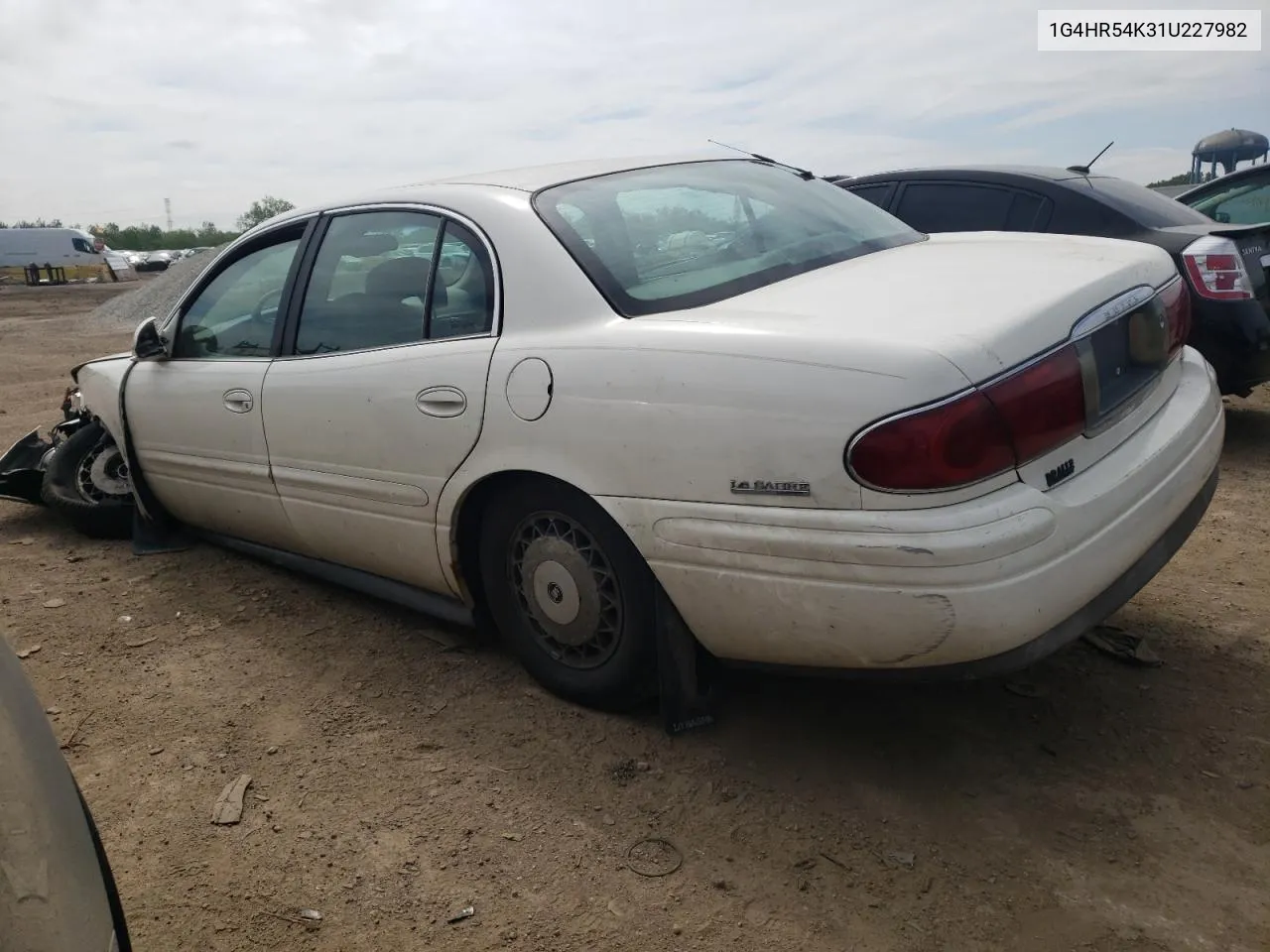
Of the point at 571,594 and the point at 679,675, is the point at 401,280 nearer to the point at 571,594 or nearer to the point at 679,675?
the point at 571,594

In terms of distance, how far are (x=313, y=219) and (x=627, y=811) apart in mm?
2402

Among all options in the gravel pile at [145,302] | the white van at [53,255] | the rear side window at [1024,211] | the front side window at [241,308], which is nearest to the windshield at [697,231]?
the front side window at [241,308]

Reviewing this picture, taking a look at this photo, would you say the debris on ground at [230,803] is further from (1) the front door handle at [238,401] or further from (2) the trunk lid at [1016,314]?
(2) the trunk lid at [1016,314]

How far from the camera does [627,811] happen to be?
2.53 meters

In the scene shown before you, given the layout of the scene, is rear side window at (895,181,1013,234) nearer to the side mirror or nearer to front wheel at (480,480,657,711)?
front wheel at (480,480,657,711)

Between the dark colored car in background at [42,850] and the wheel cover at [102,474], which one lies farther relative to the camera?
the wheel cover at [102,474]

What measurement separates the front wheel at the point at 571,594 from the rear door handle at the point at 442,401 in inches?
11.3

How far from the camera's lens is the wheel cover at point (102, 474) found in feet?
16.2

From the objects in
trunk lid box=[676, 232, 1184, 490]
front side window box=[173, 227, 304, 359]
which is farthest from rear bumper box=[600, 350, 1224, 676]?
front side window box=[173, 227, 304, 359]

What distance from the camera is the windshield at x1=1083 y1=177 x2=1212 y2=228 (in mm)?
5461

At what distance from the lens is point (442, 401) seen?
2.94 metres

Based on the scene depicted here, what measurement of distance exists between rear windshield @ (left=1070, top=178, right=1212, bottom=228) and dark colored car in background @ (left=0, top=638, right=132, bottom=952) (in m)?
5.50

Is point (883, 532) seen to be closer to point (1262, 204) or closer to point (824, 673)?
point (824, 673)

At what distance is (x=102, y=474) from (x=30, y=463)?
0.48 meters
